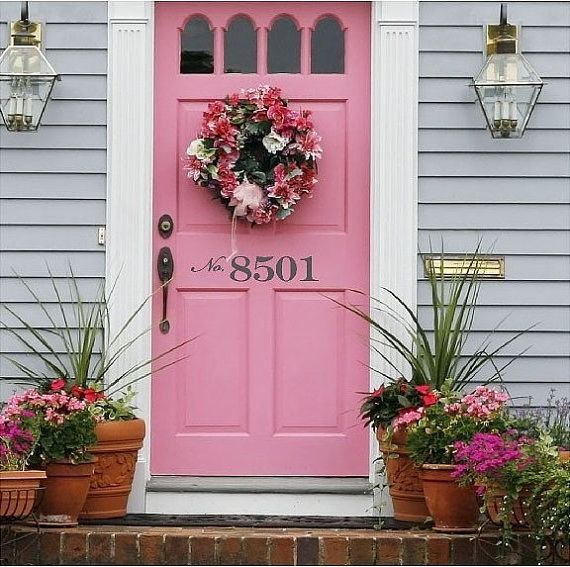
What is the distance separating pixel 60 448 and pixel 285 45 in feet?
6.62

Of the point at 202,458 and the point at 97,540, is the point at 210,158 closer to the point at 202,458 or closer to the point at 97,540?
the point at 202,458

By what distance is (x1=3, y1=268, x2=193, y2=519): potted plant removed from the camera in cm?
521

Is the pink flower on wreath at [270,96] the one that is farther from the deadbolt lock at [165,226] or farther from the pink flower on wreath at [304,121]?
the deadbolt lock at [165,226]

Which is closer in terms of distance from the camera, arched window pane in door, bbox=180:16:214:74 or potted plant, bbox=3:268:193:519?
potted plant, bbox=3:268:193:519

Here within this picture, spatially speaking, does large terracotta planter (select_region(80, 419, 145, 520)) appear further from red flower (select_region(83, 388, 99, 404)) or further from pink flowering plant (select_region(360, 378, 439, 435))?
pink flowering plant (select_region(360, 378, 439, 435))

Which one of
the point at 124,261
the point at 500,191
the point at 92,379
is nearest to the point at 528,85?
the point at 500,191

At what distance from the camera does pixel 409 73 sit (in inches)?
221

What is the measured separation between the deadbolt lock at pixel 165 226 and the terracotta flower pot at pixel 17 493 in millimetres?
1317

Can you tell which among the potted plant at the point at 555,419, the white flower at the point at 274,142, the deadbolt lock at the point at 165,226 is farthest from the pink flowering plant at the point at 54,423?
the potted plant at the point at 555,419

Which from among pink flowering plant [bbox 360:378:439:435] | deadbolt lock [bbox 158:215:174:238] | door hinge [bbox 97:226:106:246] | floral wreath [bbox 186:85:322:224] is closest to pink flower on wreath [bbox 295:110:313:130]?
floral wreath [bbox 186:85:322:224]

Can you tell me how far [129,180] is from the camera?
5590 millimetres

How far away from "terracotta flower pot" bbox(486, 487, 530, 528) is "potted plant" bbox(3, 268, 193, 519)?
1.44 meters

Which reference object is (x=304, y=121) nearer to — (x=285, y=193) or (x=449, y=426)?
(x=285, y=193)

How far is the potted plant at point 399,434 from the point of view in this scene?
5.17 meters
